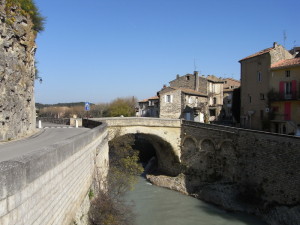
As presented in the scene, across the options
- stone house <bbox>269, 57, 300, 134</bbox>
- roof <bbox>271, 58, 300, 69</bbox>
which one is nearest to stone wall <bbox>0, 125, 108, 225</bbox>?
stone house <bbox>269, 57, 300, 134</bbox>

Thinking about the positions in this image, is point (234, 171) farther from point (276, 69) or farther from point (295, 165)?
point (276, 69)

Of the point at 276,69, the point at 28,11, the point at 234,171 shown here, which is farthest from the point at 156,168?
the point at 28,11

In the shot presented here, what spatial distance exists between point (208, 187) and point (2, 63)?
16680mm

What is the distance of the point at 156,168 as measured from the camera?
105ft

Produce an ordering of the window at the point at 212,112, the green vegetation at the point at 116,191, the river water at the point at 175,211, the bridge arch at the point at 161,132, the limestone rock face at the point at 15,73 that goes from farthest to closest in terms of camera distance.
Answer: the window at the point at 212,112 < the bridge arch at the point at 161,132 < the river water at the point at 175,211 < the limestone rock face at the point at 15,73 < the green vegetation at the point at 116,191

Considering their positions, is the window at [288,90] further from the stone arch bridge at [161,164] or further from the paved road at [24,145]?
the paved road at [24,145]

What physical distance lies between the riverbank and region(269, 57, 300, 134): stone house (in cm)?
789

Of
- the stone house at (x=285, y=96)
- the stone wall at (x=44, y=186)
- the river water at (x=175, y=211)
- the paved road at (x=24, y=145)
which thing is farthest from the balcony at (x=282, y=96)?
the stone wall at (x=44, y=186)

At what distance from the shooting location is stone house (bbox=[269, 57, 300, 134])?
2570 centimetres

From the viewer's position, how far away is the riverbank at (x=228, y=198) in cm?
Answer: 1717

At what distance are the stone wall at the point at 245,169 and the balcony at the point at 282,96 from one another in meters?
6.60

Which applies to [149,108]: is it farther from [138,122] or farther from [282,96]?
[282,96]

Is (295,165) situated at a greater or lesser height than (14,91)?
lesser

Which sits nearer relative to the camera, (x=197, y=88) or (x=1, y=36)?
(x=1, y=36)
